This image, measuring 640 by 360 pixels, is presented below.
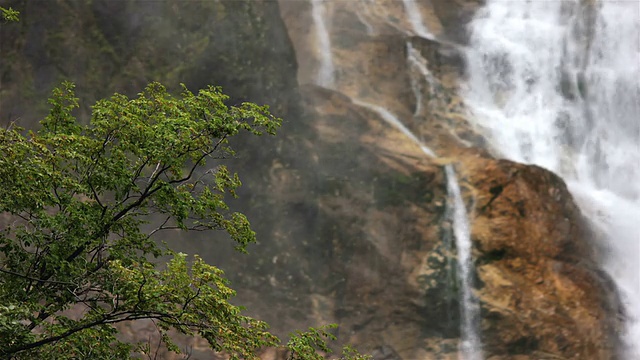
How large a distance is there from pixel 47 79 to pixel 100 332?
44.3 ft

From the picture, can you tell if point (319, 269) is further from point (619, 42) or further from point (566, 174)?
point (619, 42)

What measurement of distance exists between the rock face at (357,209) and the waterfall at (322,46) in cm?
93

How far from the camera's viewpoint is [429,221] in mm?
19125

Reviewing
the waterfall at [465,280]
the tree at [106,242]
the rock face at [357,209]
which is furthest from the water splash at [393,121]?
the tree at [106,242]

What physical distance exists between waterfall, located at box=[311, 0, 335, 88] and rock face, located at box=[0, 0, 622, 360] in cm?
93

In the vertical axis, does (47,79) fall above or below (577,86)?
below

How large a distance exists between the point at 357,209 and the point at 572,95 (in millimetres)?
10038

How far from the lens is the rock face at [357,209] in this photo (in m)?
17.9

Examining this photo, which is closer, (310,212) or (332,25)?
(310,212)

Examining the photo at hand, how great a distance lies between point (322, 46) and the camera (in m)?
24.0

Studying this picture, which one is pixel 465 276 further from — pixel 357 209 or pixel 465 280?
pixel 357 209

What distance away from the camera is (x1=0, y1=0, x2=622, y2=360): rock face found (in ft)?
58.9

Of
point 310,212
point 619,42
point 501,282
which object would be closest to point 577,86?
point 619,42

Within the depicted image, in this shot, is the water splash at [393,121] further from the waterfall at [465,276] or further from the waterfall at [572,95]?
the waterfall at [572,95]
